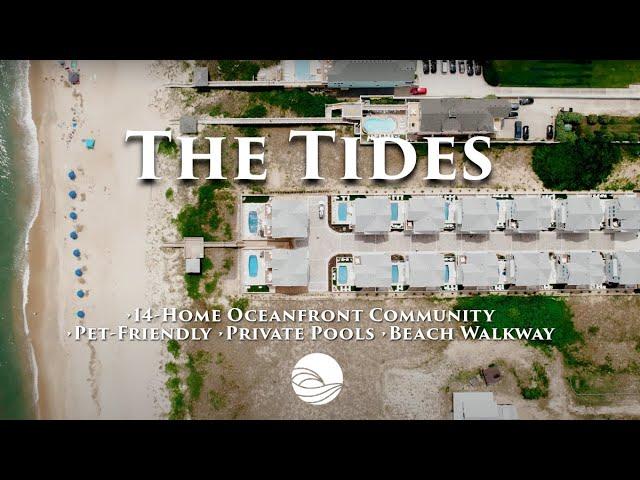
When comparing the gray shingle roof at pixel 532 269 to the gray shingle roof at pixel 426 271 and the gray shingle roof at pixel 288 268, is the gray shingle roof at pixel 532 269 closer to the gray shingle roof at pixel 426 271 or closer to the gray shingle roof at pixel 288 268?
the gray shingle roof at pixel 426 271

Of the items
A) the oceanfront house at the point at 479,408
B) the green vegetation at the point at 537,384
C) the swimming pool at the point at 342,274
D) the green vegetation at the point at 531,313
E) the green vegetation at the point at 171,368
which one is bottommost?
the oceanfront house at the point at 479,408

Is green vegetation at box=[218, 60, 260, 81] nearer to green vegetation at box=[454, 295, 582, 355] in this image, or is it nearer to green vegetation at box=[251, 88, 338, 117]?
green vegetation at box=[251, 88, 338, 117]

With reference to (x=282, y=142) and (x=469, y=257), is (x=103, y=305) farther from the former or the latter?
(x=469, y=257)

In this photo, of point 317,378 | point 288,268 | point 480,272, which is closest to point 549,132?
point 480,272

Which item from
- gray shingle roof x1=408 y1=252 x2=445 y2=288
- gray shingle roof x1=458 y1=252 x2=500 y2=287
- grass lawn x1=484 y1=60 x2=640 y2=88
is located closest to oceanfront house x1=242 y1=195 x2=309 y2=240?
gray shingle roof x1=408 y1=252 x2=445 y2=288

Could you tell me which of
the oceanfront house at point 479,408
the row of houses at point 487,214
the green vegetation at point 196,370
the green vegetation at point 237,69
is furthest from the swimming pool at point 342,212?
the oceanfront house at point 479,408

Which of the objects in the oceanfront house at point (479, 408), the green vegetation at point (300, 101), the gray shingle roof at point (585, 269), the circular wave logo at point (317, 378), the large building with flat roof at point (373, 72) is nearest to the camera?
A: the oceanfront house at point (479, 408)
